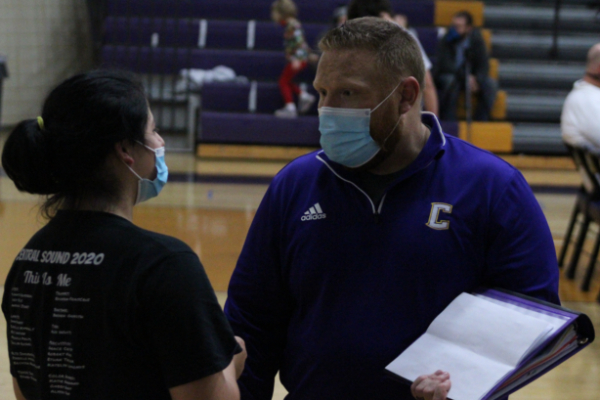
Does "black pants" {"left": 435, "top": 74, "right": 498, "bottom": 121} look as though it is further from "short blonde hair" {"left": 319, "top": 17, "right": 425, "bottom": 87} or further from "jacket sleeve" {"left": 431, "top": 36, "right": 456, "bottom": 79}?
Answer: "short blonde hair" {"left": 319, "top": 17, "right": 425, "bottom": 87}

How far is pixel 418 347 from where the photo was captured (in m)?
1.49

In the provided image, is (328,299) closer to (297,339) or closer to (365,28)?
(297,339)

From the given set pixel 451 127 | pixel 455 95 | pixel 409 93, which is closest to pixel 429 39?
pixel 455 95

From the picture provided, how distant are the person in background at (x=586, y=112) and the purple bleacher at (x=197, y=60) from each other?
5206 millimetres

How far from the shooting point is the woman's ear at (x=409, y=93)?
1.62 metres

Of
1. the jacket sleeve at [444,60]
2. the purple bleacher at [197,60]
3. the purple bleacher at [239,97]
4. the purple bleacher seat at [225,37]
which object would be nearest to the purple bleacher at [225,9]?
the purple bleacher seat at [225,37]

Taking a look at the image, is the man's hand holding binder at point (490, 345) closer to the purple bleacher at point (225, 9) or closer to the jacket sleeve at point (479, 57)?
the jacket sleeve at point (479, 57)

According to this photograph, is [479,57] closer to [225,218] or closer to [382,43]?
[225,218]

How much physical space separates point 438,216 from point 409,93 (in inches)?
11.3

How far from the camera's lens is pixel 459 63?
8.45 metres

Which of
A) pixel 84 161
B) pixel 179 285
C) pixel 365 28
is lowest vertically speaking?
pixel 179 285

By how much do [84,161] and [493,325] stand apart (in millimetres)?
833

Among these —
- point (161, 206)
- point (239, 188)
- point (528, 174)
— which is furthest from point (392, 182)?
point (528, 174)

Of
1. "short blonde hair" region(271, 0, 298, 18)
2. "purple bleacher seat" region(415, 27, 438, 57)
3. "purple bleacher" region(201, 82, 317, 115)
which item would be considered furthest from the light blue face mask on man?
"purple bleacher seat" region(415, 27, 438, 57)
